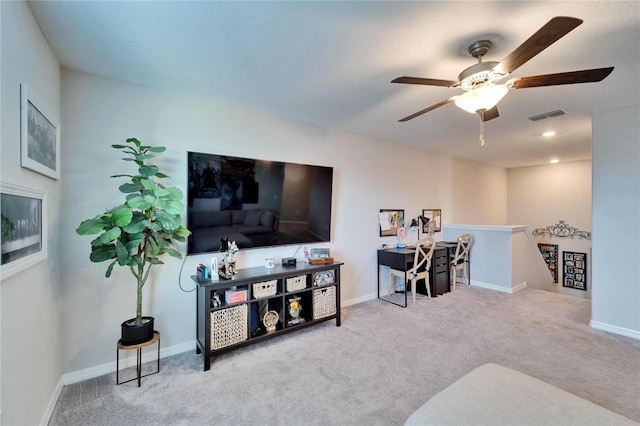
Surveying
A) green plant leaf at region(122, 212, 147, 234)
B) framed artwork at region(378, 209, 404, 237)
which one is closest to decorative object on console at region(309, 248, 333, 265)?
framed artwork at region(378, 209, 404, 237)

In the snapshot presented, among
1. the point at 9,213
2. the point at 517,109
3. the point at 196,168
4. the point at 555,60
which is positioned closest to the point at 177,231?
the point at 196,168

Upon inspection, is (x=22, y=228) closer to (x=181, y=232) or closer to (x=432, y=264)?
(x=181, y=232)

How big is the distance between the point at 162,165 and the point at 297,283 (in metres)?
1.73

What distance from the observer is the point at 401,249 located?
4395 mm

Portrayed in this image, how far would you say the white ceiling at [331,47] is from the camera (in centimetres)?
158

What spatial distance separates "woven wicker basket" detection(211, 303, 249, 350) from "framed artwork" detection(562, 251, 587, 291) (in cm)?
751

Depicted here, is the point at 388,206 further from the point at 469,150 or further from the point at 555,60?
the point at 555,60

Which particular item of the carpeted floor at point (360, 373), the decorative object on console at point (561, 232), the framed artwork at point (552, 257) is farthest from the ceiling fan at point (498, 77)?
the framed artwork at point (552, 257)

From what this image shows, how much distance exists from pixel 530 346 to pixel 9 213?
3.99m

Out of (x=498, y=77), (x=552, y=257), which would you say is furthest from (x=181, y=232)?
(x=552, y=257)

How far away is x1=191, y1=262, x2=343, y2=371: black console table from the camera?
2426 mm

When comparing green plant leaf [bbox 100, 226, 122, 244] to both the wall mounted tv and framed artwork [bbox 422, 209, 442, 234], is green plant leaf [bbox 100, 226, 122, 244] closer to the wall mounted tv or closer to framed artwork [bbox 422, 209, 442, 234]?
the wall mounted tv

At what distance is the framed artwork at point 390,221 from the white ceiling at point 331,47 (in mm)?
1744

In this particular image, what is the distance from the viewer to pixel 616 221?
3100mm
